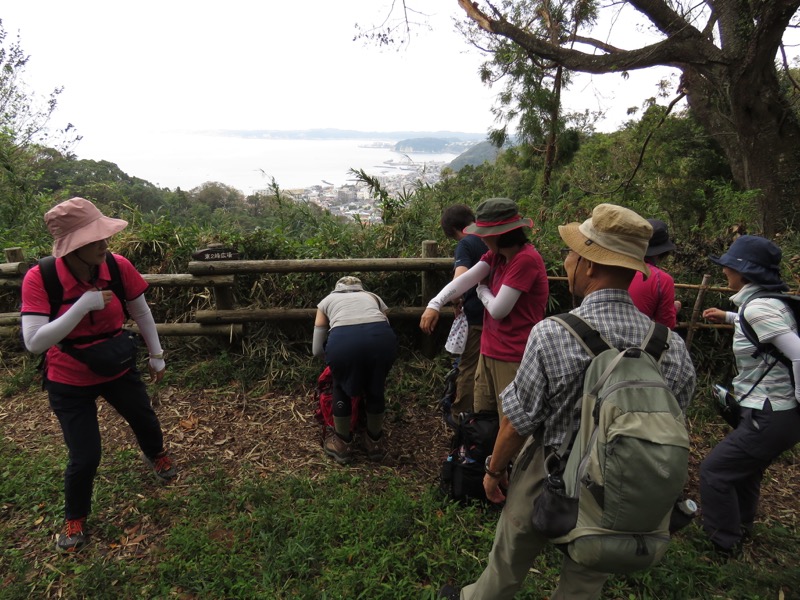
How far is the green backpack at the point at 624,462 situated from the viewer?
1373mm

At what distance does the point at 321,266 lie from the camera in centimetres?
443

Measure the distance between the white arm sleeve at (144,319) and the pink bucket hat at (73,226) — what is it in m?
0.51

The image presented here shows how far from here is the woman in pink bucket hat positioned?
244 centimetres

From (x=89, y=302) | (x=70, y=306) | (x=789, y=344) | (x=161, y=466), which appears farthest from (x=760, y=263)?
(x=161, y=466)

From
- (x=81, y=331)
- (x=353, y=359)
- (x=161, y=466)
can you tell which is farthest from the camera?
(x=161, y=466)

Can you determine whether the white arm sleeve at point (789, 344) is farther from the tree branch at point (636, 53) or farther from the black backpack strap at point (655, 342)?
the tree branch at point (636, 53)

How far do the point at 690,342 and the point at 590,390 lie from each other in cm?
365

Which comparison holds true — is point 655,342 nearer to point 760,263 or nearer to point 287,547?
point 760,263

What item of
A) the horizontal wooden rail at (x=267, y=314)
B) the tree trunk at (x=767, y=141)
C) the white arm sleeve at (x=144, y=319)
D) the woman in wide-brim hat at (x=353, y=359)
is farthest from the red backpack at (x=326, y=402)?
the tree trunk at (x=767, y=141)

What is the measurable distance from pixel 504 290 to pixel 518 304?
0.59ft

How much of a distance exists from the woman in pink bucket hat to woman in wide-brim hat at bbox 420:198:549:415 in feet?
6.85

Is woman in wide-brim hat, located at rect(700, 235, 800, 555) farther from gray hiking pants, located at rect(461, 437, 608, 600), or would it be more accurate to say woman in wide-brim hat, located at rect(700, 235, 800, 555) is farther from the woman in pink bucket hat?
the woman in pink bucket hat

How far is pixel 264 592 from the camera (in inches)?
96.6

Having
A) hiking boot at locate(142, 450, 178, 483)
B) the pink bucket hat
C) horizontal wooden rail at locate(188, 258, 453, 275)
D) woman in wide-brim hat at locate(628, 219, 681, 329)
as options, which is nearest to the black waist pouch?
the pink bucket hat
